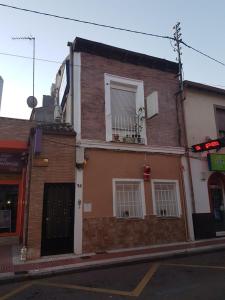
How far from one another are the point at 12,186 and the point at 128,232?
5.79m

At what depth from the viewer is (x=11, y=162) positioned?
37.6ft

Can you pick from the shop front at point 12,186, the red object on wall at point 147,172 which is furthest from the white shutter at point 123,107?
the shop front at point 12,186

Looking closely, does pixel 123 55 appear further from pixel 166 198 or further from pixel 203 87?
pixel 166 198

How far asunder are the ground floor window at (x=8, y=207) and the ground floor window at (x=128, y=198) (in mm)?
4961

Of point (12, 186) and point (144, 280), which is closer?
point (144, 280)

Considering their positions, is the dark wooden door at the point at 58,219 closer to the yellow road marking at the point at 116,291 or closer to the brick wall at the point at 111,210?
the brick wall at the point at 111,210

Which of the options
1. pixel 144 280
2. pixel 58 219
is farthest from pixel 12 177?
pixel 144 280

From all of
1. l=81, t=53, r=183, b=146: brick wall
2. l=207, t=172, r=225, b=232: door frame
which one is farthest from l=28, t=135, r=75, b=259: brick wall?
l=207, t=172, r=225, b=232: door frame

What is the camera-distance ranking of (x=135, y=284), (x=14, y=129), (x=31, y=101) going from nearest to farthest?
(x=135, y=284)
(x=14, y=129)
(x=31, y=101)

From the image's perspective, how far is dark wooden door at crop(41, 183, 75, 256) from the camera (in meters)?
8.51

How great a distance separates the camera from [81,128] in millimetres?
9773

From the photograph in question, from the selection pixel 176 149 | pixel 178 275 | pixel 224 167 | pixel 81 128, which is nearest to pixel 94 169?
pixel 81 128

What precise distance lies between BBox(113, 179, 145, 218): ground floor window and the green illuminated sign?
3.73 m

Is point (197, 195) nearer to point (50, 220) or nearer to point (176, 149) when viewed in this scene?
point (176, 149)
